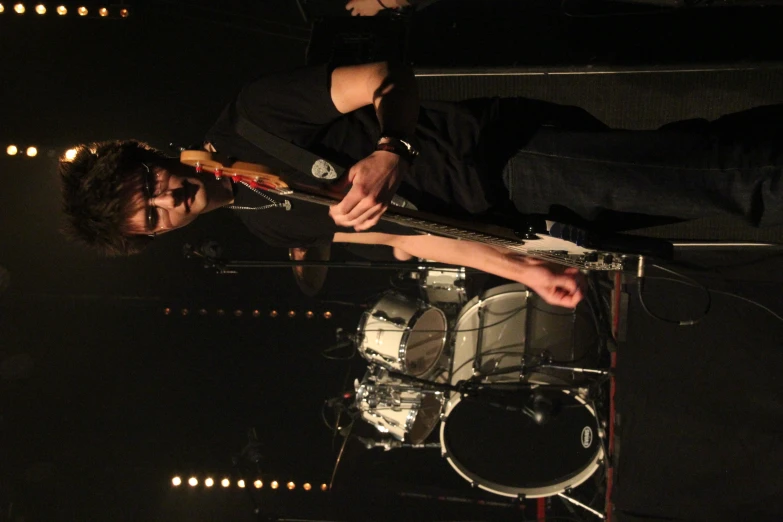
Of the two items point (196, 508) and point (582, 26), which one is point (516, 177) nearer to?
point (582, 26)

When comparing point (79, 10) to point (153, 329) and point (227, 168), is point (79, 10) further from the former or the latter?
point (227, 168)

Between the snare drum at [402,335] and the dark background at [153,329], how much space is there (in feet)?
1.89

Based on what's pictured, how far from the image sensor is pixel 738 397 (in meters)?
2.50

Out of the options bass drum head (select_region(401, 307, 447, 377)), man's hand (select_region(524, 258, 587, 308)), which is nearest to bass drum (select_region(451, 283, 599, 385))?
bass drum head (select_region(401, 307, 447, 377))

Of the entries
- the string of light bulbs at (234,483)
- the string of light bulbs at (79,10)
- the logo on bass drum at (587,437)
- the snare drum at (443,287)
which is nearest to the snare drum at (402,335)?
the snare drum at (443,287)

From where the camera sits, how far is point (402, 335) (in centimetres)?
316

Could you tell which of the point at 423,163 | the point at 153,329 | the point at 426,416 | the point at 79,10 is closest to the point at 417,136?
the point at 423,163

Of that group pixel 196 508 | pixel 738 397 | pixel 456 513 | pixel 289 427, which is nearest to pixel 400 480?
pixel 456 513

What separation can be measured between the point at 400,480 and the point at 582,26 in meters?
2.76

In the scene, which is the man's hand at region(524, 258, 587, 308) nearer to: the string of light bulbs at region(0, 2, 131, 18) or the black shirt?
the black shirt

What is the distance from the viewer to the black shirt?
1.64 meters

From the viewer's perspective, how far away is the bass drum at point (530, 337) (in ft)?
8.97

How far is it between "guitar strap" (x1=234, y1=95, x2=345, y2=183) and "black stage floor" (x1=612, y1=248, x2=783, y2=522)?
1.73 metres

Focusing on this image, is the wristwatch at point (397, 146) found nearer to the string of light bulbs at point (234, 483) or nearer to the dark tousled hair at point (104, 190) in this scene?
the dark tousled hair at point (104, 190)
